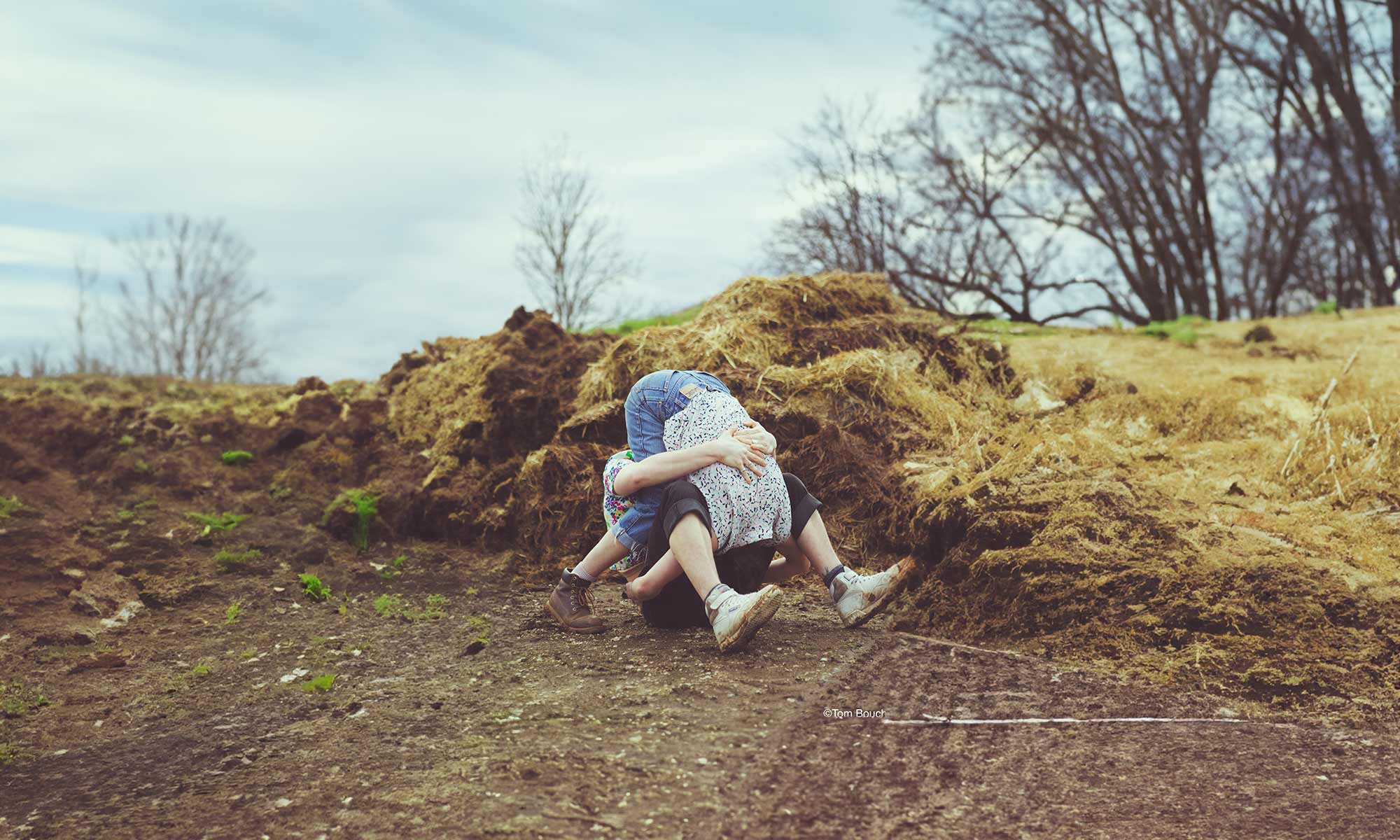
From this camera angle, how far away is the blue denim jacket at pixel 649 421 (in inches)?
157

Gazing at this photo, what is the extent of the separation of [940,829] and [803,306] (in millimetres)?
4993

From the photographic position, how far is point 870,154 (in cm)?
1395

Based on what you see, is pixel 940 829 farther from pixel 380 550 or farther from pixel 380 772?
pixel 380 550

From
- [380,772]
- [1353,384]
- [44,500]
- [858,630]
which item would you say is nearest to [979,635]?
[858,630]

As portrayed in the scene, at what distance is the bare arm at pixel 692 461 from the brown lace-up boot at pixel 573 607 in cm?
79

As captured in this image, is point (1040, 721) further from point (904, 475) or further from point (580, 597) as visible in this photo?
point (904, 475)

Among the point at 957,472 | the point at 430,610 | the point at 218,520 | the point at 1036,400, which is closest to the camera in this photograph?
the point at 430,610

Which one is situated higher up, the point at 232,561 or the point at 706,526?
the point at 706,526

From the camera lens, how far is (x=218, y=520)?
22.3 ft

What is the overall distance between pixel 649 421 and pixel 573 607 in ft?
3.26

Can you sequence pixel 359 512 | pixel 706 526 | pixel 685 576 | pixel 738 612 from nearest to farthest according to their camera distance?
pixel 738 612, pixel 706 526, pixel 685 576, pixel 359 512

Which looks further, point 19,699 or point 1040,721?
point 19,699

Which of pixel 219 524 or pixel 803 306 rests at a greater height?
pixel 803 306

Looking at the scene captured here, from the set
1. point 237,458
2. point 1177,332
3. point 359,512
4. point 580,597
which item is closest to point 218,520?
point 359,512
